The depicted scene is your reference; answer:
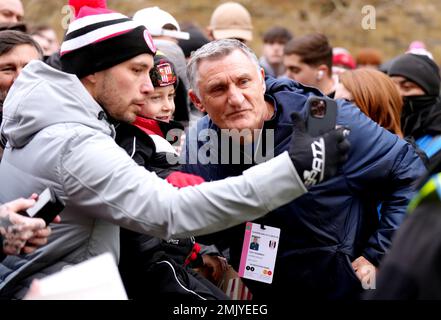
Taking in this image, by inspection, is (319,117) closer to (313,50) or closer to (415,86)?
(415,86)

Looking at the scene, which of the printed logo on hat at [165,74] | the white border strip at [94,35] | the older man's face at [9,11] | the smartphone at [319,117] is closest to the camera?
the smartphone at [319,117]

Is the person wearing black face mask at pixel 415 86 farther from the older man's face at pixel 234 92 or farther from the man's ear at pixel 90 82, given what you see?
the man's ear at pixel 90 82

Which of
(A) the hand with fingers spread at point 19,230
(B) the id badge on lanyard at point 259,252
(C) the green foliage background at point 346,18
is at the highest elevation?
(A) the hand with fingers spread at point 19,230

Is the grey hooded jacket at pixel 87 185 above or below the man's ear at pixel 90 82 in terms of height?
below

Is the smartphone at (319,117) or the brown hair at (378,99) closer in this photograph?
the smartphone at (319,117)

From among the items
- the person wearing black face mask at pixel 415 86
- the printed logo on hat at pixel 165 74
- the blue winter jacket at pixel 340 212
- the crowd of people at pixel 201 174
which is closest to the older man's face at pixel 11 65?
the crowd of people at pixel 201 174

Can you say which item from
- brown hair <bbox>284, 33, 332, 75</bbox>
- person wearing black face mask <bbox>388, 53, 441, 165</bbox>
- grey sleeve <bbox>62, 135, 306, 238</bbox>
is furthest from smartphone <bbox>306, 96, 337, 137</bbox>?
brown hair <bbox>284, 33, 332, 75</bbox>

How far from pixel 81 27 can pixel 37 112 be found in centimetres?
51

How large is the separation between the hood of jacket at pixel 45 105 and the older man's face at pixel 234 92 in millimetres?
921

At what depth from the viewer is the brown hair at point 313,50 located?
7.25 m

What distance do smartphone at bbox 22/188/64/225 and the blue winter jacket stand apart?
133cm

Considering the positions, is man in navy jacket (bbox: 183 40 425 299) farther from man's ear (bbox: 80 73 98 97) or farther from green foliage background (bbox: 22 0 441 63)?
green foliage background (bbox: 22 0 441 63)
